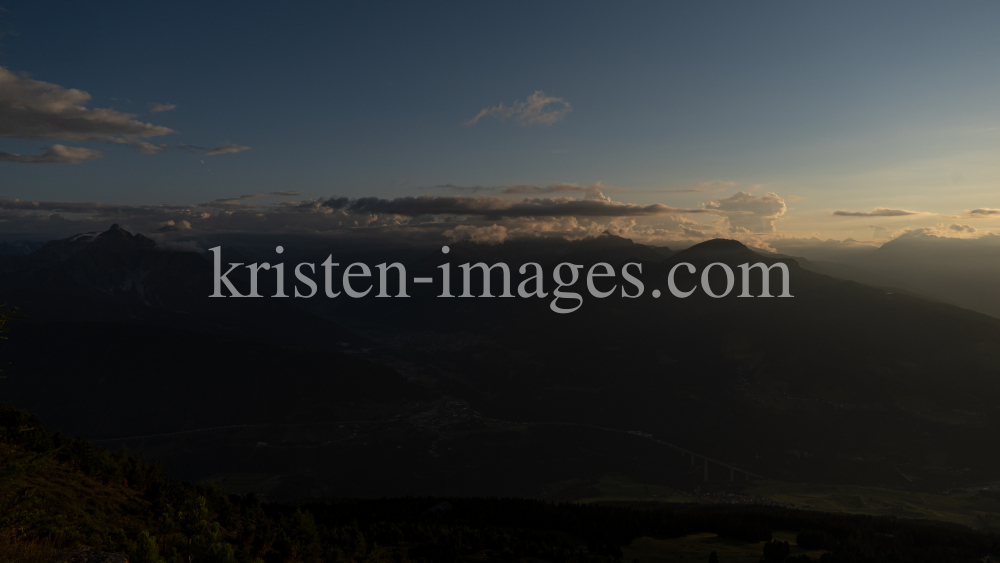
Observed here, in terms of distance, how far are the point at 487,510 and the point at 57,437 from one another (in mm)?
58795

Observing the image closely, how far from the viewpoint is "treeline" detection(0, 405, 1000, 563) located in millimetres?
19531

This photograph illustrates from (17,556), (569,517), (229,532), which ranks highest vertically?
(17,556)

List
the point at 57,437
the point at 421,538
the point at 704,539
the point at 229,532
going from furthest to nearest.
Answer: the point at 704,539 → the point at 421,538 → the point at 57,437 → the point at 229,532

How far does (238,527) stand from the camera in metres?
33.3

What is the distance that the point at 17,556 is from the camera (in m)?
15.5

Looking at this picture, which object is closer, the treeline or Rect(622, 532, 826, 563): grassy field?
the treeline

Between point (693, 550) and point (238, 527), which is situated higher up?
point (238, 527)

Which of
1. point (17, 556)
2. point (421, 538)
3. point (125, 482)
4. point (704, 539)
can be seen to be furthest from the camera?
point (704, 539)

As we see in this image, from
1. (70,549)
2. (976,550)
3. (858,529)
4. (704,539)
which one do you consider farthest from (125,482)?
(976,550)

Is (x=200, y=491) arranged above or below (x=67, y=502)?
below

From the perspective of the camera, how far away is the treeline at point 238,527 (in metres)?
19.5

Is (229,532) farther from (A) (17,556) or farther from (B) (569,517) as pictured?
(B) (569,517)

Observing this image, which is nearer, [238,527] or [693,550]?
[238,527]

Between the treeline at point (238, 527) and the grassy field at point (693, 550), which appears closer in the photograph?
the treeline at point (238, 527)
